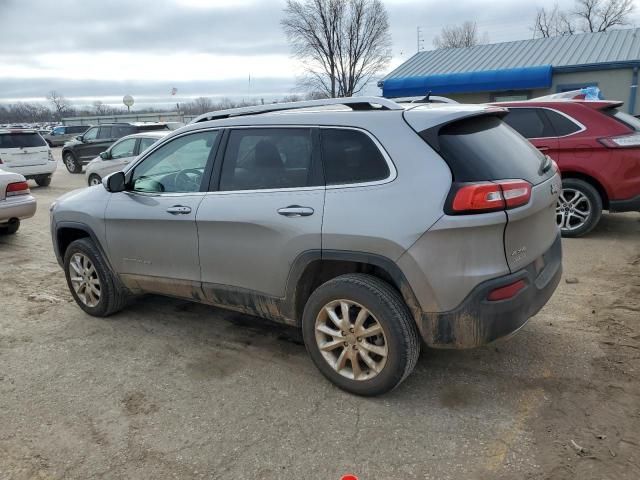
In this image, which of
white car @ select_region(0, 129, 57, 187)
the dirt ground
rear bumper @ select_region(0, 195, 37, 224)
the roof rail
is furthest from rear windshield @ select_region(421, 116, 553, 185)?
white car @ select_region(0, 129, 57, 187)

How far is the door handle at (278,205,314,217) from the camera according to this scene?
126 inches

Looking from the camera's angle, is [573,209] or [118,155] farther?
[118,155]

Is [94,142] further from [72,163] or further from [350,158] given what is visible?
[350,158]

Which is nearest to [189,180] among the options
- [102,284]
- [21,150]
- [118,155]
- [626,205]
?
[102,284]

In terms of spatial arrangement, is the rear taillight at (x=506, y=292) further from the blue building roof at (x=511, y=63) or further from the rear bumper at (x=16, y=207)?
the blue building roof at (x=511, y=63)

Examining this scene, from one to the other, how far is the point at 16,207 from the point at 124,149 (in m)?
5.11

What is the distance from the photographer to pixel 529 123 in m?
7.01

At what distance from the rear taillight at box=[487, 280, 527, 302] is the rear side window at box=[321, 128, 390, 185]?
34.6 inches

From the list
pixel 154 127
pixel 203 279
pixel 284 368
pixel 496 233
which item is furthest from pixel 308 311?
pixel 154 127

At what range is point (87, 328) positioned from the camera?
4539mm

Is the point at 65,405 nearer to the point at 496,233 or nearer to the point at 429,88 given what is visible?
the point at 496,233

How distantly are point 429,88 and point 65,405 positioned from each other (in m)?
20.7

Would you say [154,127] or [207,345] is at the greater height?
[154,127]

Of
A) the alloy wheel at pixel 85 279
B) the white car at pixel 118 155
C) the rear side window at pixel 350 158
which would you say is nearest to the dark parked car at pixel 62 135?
the white car at pixel 118 155
